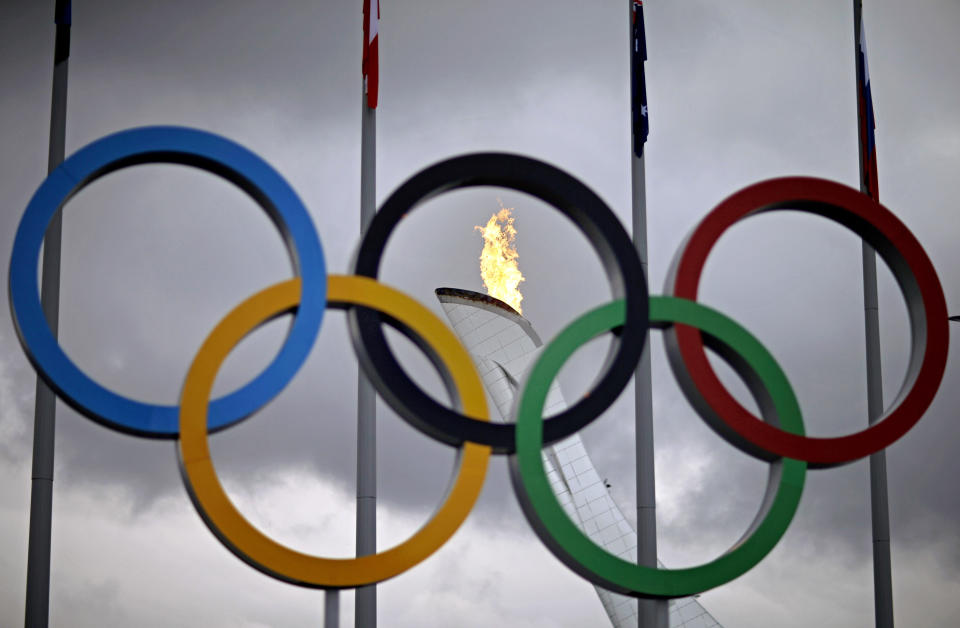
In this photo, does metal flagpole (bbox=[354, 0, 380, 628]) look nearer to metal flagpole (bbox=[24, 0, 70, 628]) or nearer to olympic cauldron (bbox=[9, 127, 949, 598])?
olympic cauldron (bbox=[9, 127, 949, 598])

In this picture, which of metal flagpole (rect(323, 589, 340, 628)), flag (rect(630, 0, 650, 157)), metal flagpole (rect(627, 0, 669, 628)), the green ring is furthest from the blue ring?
flag (rect(630, 0, 650, 157))

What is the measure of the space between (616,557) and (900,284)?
223 inches

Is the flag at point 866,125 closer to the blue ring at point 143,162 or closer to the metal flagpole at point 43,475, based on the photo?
the blue ring at point 143,162

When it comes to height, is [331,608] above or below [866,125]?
below

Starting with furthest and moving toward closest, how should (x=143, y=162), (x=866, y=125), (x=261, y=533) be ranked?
(x=866, y=125), (x=143, y=162), (x=261, y=533)

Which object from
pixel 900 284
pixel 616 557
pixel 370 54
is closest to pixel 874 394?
pixel 900 284

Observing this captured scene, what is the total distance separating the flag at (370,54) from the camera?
20172mm

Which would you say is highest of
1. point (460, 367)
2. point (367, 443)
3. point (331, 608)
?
point (460, 367)

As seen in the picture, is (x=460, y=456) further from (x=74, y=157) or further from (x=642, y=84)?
(x=642, y=84)

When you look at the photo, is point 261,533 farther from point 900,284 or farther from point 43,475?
point 900,284

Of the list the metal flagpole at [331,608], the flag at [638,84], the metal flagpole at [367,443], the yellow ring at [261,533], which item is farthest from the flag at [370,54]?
the metal flagpole at [331,608]

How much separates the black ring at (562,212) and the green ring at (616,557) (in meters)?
0.25

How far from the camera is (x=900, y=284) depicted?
1730 cm

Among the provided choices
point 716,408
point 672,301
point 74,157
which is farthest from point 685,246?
point 74,157
